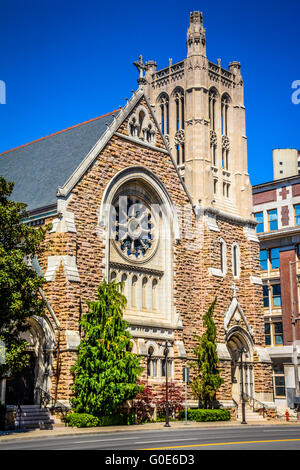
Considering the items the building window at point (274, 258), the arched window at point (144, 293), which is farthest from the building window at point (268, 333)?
the arched window at point (144, 293)

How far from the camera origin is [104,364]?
1093 inches

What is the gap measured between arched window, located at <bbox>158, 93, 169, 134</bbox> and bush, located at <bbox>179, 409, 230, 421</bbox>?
19091 mm

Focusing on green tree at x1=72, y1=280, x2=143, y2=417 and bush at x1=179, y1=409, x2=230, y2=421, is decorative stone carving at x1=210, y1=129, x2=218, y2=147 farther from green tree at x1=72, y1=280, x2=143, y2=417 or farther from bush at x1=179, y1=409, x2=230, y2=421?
bush at x1=179, y1=409, x2=230, y2=421

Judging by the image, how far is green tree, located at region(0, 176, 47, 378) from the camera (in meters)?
24.1

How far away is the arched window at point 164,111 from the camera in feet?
145

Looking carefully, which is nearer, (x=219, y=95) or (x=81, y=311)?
(x=81, y=311)

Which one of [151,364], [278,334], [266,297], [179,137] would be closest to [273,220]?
[266,297]

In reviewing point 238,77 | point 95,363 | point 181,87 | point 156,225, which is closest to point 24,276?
point 95,363

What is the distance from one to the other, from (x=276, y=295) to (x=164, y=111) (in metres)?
17.4

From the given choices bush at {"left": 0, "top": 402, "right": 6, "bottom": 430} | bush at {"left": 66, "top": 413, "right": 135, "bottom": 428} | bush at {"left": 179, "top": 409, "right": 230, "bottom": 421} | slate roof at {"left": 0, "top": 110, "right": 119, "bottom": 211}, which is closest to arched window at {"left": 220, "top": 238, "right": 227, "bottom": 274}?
bush at {"left": 179, "top": 409, "right": 230, "bottom": 421}

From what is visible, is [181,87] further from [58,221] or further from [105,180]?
[58,221]

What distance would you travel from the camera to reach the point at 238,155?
43812 mm
